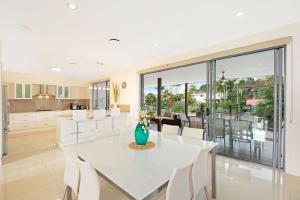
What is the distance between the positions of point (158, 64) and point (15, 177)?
394cm

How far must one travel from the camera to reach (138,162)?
145cm

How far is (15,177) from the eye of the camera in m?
2.46

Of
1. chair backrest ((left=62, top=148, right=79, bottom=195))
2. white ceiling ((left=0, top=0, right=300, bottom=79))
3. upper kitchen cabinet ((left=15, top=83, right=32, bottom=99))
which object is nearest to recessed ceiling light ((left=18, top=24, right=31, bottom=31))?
white ceiling ((left=0, top=0, right=300, bottom=79))

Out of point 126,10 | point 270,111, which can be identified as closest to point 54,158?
point 126,10

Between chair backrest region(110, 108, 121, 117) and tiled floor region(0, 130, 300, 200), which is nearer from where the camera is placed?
tiled floor region(0, 130, 300, 200)

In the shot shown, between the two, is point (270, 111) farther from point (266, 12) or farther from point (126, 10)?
point (126, 10)

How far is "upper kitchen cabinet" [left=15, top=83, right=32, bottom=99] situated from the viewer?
5.88 m

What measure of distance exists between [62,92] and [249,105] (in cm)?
742

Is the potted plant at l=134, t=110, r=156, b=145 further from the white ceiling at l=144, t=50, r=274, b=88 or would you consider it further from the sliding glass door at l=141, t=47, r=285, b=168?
the white ceiling at l=144, t=50, r=274, b=88

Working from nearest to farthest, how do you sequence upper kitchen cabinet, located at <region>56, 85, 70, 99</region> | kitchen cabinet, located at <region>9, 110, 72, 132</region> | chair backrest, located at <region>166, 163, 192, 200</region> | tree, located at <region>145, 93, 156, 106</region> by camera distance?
chair backrest, located at <region>166, 163, 192, 200</region>
tree, located at <region>145, 93, 156, 106</region>
kitchen cabinet, located at <region>9, 110, 72, 132</region>
upper kitchen cabinet, located at <region>56, 85, 70, 99</region>

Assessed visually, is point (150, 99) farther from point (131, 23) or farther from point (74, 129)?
point (131, 23)

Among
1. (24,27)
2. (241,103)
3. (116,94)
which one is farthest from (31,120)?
(241,103)

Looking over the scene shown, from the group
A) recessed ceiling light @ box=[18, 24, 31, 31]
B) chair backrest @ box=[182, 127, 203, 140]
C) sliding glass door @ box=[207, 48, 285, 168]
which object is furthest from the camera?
sliding glass door @ box=[207, 48, 285, 168]

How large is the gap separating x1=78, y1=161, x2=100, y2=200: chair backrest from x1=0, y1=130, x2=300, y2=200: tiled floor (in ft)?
3.50
